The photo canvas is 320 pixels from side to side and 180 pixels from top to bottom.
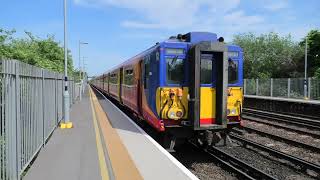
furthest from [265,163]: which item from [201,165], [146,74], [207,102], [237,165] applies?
[146,74]

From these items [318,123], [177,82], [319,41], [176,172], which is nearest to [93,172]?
[176,172]

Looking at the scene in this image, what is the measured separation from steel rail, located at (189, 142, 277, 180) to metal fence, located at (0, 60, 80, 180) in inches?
180

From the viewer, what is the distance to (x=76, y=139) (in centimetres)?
1315

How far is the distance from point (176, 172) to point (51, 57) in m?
40.1

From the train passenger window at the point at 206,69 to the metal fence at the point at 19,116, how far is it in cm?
408

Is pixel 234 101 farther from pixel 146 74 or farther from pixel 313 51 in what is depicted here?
pixel 313 51

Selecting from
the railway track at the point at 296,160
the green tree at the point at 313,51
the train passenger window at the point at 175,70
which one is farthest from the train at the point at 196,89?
the green tree at the point at 313,51

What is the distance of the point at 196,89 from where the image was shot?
11.2 metres

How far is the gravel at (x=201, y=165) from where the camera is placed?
10266mm

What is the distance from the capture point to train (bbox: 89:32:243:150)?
11297 millimetres

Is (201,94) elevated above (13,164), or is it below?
above

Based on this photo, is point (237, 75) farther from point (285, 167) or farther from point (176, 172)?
point (176, 172)

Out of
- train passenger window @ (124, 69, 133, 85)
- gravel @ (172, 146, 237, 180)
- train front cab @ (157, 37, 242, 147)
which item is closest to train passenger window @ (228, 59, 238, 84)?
train front cab @ (157, 37, 242, 147)

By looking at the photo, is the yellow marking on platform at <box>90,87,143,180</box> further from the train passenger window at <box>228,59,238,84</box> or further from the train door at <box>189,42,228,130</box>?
the train passenger window at <box>228,59,238,84</box>
